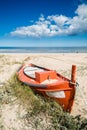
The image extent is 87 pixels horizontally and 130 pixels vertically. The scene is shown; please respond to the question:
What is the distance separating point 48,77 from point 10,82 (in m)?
1.63

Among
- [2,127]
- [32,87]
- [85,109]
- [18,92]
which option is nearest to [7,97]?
[18,92]

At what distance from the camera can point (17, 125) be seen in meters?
6.05

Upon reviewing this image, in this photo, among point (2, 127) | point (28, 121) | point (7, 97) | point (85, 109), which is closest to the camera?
point (2, 127)

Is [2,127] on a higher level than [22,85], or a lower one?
lower

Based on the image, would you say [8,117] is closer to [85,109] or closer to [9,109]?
[9,109]

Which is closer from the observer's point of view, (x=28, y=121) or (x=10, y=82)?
(x=28, y=121)

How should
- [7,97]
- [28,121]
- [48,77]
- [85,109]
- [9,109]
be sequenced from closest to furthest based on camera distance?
[28,121]
[9,109]
[7,97]
[85,109]
[48,77]

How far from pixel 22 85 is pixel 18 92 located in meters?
0.59

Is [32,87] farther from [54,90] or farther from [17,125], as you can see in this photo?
[17,125]

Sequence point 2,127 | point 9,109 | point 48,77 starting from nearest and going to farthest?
point 2,127
point 9,109
point 48,77

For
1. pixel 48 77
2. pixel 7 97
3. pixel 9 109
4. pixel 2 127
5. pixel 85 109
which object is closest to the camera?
pixel 2 127

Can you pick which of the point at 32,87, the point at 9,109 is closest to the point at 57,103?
the point at 32,87

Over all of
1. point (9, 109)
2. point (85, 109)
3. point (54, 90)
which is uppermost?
point (54, 90)

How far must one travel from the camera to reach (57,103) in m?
7.09
